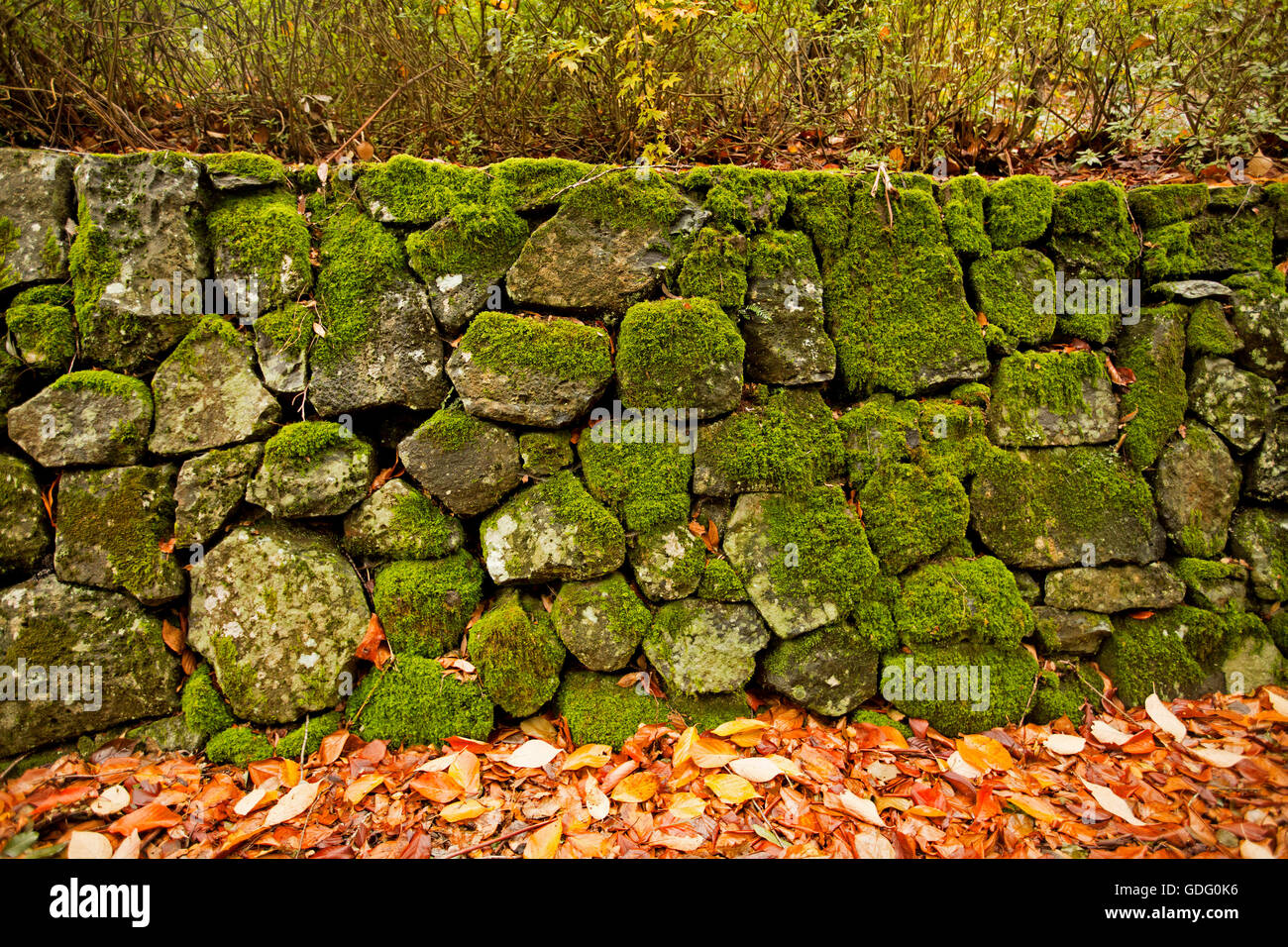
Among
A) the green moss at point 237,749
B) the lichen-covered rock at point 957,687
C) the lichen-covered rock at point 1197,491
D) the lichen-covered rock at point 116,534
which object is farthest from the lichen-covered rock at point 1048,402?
the lichen-covered rock at point 116,534

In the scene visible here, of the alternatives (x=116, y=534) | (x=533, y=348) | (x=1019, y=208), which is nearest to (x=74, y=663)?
(x=116, y=534)

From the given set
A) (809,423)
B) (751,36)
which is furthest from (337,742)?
(751,36)

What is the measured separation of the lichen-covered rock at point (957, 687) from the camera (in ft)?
8.77

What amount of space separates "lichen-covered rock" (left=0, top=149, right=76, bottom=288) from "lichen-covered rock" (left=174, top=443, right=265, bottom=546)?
1.08m

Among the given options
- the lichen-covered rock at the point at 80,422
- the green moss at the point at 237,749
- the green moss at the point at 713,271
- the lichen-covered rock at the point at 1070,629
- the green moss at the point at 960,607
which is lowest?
the green moss at the point at 237,749

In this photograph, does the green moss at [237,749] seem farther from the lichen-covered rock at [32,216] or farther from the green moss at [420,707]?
the lichen-covered rock at [32,216]

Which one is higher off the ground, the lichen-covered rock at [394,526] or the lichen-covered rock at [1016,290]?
the lichen-covered rock at [1016,290]

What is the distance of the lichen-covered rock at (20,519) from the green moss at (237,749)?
3.75 ft

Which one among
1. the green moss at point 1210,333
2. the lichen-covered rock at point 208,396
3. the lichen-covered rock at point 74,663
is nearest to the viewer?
the lichen-covered rock at point 74,663

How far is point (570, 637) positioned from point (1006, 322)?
268cm

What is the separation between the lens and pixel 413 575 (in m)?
2.64

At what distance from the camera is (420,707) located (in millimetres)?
2555

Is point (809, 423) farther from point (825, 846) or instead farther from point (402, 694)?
point (402, 694)

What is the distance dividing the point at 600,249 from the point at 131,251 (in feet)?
6.84
